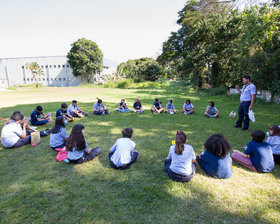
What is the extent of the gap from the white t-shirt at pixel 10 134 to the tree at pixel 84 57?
40.0 m

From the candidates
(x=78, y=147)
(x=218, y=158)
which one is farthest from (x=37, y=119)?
(x=218, y=158)

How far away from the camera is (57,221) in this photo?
91.5 inches

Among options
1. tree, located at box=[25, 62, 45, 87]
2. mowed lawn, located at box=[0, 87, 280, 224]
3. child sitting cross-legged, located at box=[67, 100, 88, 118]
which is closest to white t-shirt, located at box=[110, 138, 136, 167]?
mowed lawn, located at box=[0, 87, 280, 224]

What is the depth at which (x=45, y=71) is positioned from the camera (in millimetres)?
47594

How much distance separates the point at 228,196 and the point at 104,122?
18.7 feet

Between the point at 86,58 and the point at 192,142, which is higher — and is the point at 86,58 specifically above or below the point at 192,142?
above

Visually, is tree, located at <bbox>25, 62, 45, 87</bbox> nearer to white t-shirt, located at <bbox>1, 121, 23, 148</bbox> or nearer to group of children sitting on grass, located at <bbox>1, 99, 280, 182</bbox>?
white t-shirt, located at <bbox>1, 121, 23, 148</bbox>

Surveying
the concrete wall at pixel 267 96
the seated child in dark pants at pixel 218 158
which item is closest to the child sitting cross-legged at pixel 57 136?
the seated child in dark pants at pixel 218 158

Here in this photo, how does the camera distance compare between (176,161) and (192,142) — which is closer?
(176,161)

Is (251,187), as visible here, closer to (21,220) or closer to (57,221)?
(57,221)

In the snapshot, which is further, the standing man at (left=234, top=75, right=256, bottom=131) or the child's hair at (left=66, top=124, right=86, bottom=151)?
the standing man at (left=234, top=75, right=256, bottom=131)

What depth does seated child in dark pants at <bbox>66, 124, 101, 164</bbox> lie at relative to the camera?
3594 millimetres

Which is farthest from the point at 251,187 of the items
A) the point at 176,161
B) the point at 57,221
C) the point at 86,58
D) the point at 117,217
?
the point at 86,58

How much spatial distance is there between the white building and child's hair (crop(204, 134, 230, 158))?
49136 mm
